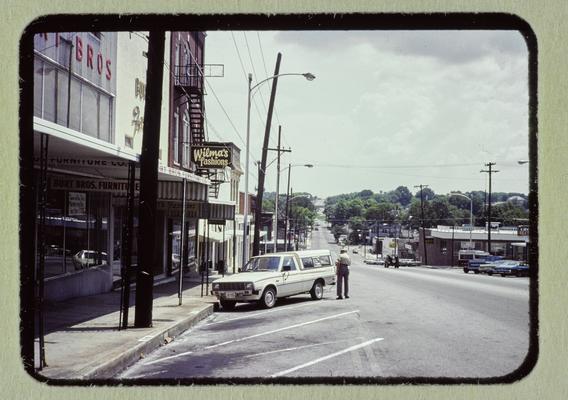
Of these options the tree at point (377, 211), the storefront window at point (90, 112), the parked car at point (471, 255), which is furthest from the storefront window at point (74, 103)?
the parked car at point (471, 255)

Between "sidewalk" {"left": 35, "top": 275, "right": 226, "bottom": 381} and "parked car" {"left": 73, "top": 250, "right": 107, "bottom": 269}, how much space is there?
35.0 inches

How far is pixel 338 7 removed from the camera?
11.1 ft

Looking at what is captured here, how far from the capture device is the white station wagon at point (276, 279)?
15.1 meters

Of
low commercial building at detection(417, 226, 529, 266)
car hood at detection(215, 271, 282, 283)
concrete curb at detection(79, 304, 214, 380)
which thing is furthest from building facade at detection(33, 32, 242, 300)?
low commercial building at detection(417, 226, 529, 266)

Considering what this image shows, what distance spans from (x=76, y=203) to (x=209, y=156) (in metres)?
8.22

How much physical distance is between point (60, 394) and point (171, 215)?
15.5 meters

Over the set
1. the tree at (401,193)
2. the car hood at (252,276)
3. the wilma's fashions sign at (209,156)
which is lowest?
the car hood at (252,276)

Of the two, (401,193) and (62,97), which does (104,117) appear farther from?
(401,193)

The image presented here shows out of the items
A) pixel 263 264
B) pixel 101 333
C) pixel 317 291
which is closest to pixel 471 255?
pixel 317 291

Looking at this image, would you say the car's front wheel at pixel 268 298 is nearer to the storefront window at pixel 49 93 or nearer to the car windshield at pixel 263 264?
the car windshield at pixel 263 264

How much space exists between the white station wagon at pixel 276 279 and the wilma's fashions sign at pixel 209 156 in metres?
5.30

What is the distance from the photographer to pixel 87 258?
1545 cm

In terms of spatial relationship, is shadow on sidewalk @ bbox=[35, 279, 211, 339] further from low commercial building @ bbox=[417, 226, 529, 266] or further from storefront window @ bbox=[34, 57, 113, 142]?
low commercial building @ bbox=[417, 226, 529, 266]
